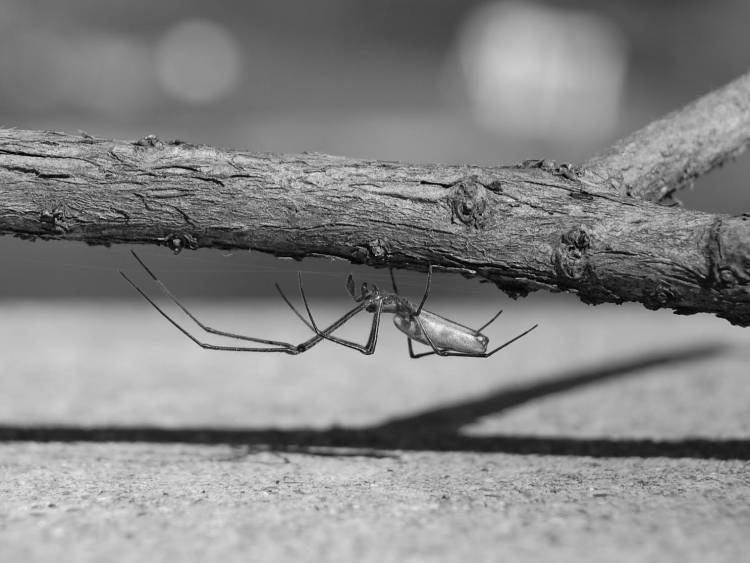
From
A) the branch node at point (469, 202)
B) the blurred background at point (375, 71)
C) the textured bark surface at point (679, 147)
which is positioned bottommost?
the branch node at point (469, 202)

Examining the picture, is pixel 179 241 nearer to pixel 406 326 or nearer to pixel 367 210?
pixel 367 210

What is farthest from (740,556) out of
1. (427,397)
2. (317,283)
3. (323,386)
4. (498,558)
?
(317,283)

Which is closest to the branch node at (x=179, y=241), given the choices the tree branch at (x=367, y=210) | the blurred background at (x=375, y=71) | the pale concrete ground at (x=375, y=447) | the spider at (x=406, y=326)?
the tree branch at (x=367, y=210)

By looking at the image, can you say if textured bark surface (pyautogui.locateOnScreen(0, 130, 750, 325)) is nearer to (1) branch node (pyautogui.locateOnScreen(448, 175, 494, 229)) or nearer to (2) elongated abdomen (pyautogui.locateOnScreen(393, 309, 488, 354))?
(1) branch node (pyautogui.locateOnScreen(448, 175, 494, 229))

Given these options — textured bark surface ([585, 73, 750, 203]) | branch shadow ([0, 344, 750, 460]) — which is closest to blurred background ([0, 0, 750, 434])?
branch shadow ([0, 344, 750, 460])

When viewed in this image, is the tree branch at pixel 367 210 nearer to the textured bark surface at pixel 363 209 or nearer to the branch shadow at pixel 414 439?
the textured bark surface at pixel 363 209
